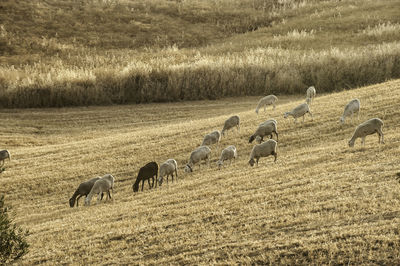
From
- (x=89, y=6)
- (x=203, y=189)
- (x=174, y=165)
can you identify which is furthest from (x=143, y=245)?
(x=89, y=6)

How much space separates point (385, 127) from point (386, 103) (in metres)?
3.15

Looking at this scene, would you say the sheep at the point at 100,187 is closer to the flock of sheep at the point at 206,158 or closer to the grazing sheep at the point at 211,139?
the flock of sheep at the point at 206,158

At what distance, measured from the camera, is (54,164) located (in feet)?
67.3

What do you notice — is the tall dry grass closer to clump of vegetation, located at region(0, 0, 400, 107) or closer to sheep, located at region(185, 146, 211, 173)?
clump of vegetation, located at region(0, 0, 400, 107)

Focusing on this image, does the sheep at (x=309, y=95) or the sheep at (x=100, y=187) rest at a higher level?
the sheep at (x=309, y=95)

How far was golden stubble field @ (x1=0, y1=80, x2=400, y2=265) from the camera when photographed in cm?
846

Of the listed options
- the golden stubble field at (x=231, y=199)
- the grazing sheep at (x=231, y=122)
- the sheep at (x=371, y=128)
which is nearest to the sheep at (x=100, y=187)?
the golden stubble field at (x=231, y=199)

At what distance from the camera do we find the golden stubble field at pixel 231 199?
8.46 m

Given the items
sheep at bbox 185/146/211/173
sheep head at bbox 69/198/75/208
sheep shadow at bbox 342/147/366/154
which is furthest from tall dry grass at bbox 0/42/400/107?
sheep shadow at bbox 342/147/366/154

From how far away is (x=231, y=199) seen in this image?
38.6 ft

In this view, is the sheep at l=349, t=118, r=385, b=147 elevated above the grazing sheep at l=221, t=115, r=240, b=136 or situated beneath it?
elevated above

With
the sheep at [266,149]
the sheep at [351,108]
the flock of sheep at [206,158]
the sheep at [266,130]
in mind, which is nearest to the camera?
the flock of sheep at [206,158]

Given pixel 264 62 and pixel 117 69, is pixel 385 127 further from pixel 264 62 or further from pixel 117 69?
pixel 117 69

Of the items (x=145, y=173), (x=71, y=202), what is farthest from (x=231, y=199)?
(x=71, y=202)
